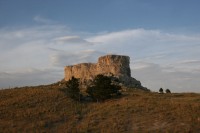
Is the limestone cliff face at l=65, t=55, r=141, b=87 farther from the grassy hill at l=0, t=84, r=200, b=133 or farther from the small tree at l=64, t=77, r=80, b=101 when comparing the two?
the grassy hill at l=0, t=84, r=200, b=133

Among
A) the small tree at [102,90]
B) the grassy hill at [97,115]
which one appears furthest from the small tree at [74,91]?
the small tree at [102,90]

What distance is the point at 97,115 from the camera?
125ft

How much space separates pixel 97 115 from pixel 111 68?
166ft

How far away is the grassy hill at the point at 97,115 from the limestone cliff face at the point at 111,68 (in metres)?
38.8

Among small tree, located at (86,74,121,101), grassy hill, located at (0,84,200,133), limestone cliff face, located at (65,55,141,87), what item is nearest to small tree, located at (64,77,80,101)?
grassy hill, located at (0,84,200,133)

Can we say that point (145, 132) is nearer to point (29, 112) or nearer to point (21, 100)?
point (29, 112)

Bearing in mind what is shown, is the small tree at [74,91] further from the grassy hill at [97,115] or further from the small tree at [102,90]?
the small tree at [102,90]

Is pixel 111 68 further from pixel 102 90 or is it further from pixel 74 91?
pixel 102 90

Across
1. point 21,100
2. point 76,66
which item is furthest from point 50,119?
point 76,66

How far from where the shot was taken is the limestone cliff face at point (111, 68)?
85444mm

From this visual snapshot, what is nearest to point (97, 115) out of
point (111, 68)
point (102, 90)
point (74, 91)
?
point (102, 90)

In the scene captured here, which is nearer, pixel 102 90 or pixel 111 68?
pixel 102 90

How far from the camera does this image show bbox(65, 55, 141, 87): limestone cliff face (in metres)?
85.4

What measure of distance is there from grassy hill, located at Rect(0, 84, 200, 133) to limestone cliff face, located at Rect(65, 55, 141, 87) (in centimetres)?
3880
